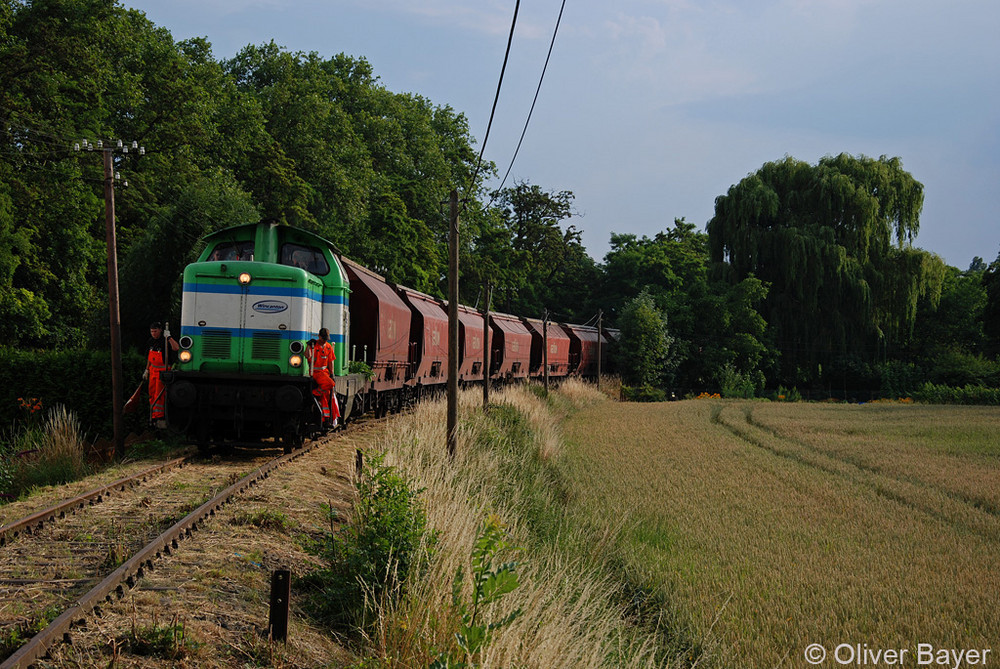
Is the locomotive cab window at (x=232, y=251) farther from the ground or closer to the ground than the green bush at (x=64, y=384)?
farther from the ground

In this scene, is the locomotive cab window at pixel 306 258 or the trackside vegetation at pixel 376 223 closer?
the locomotive cab window at pixel 306 258

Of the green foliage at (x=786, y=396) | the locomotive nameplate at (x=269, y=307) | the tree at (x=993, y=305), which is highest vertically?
the tree at (x=993, y=305)

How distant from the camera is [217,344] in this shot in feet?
39.3

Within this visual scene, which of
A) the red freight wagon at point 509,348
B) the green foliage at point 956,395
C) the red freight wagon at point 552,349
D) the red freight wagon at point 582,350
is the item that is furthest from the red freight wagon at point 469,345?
the green foliage at point 956,395

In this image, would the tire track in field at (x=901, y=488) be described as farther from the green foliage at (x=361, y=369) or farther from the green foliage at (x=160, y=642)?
the green foliage at (x=160, y=642)

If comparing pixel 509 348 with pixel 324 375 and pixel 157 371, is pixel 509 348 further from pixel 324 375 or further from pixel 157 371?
pixel 324 375

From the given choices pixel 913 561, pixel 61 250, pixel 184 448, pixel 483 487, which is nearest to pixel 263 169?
pixel 61 250

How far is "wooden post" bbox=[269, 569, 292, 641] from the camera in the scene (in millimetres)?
4707

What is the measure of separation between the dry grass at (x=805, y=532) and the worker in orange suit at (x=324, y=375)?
4.15m

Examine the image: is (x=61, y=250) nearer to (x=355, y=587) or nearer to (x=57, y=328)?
(x=57, y=328)

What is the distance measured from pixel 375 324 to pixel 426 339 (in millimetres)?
5876

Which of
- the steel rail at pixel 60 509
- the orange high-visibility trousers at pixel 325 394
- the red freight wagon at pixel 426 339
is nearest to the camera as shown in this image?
the steel rail at pixel 60 509

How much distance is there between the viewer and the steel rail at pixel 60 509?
7.07m

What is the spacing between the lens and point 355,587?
573cm
